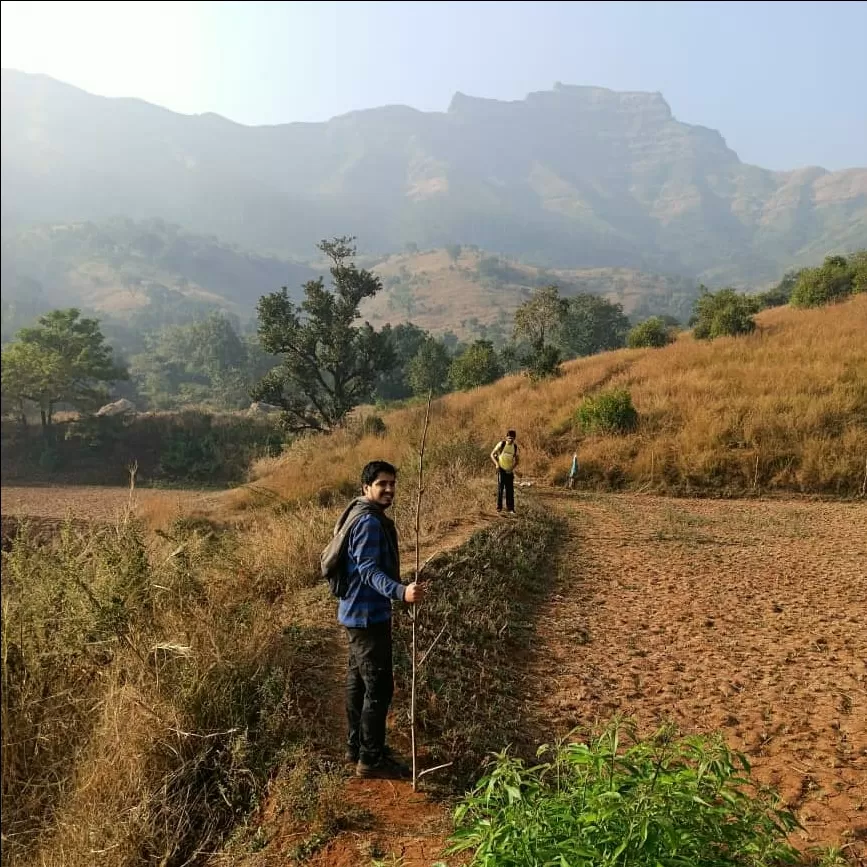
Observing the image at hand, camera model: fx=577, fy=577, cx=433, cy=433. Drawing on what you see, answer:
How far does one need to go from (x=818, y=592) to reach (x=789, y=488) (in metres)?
5.78

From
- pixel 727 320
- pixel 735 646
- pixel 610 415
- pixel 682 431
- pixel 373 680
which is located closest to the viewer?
pixel 373 680

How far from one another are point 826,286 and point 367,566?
2764 centimetres

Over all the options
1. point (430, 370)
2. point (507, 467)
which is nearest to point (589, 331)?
point (430, 370)

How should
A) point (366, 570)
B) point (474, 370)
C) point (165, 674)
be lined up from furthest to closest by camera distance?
point (474, 370) < point (165, 674) < point (366, 570)

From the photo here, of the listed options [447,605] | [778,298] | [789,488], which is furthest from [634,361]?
[778,298]

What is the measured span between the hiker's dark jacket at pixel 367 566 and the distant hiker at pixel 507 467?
5.74 m

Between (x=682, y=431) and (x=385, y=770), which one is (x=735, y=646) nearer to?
(x=385, y=770)

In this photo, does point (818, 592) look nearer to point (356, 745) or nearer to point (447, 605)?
point (447, 605)

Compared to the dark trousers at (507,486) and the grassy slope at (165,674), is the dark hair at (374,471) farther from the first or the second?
the dark trousers at (507,486)

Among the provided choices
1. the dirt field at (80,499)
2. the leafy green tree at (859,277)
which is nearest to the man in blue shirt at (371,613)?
the dirt field at (80,499)

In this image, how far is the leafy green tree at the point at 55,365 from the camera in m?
27.0

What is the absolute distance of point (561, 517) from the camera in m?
9.85

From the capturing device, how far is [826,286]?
24.1 m

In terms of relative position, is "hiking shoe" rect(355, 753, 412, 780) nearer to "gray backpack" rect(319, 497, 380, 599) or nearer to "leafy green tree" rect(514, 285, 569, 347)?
"gray backpack" rect(319, 497, 380, 599)
